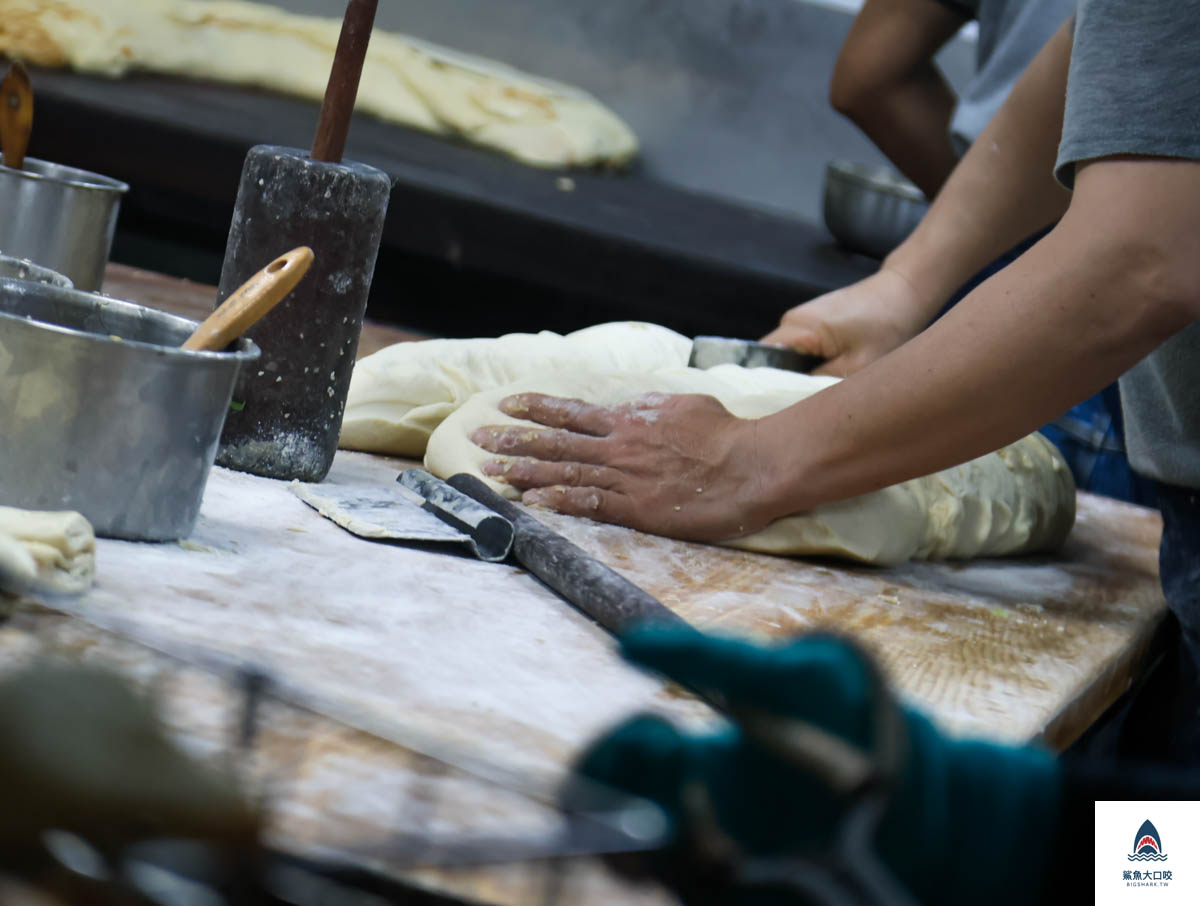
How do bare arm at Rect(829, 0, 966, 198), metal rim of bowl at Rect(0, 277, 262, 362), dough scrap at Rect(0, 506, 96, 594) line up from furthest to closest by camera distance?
bare arm at Rect(829, 0, 966, 198) → metal rim of bowl at Rect(0, 277, 262, 362) → dough scrap at Rect(0, 506, 96, 594)

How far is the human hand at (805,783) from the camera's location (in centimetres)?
34

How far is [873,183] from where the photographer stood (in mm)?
3248

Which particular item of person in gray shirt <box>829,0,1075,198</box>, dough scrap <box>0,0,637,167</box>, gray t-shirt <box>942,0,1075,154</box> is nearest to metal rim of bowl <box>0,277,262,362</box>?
gray t-shirt <box>942,0,1075,154</box>

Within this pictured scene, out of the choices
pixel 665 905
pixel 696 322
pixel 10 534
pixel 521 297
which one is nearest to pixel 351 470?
pixel 10 534

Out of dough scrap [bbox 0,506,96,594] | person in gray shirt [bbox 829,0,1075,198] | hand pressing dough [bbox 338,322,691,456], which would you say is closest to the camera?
dough scrap [bbox 0,506,96,594]

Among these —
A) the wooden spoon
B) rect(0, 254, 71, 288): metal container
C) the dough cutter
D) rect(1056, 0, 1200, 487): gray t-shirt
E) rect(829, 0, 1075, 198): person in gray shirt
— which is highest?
rect(829, 0, 1075, 198): person in gray shirt

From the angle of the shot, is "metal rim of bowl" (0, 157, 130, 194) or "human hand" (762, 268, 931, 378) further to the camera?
"human hand" (762, 268, 931, 378)

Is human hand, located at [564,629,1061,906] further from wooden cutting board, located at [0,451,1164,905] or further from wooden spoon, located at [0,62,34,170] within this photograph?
wooden spoon, located at [0,62,34,170]

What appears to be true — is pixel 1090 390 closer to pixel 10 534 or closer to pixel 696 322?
pixel 10 534

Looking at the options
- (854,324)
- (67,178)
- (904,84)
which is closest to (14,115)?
(67,178)

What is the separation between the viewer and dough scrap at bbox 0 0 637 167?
142 inches

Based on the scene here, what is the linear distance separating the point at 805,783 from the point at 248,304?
559 millimetres

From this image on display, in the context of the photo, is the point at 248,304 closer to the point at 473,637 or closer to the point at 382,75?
the point at 473,637

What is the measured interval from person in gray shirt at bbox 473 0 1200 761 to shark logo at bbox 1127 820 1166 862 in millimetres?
552
